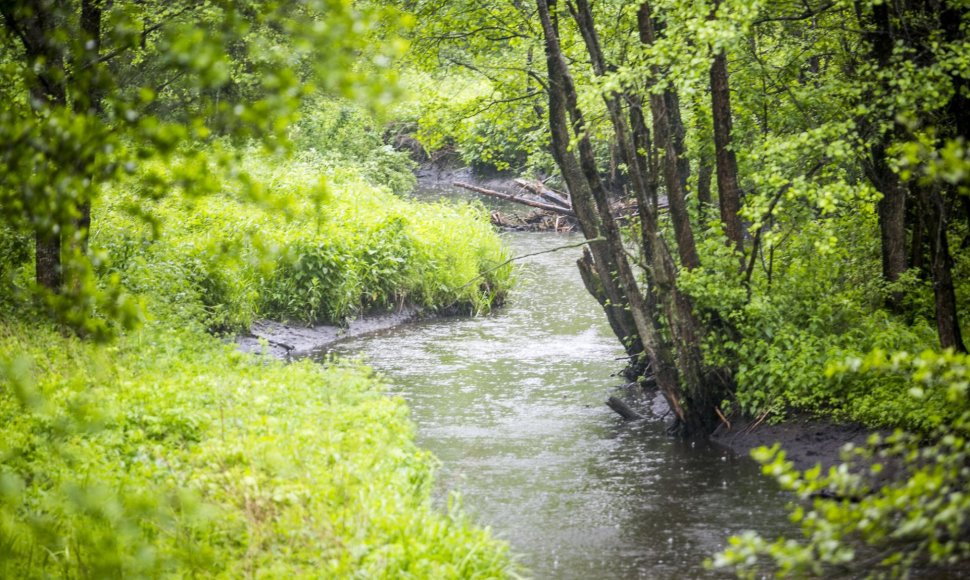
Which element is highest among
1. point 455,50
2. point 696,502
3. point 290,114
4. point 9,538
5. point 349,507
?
point 455,50

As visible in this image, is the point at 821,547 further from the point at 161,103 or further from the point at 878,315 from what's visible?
the point at 878,315

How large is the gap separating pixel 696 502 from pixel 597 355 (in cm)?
759

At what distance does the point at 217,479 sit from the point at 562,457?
20.1 ft

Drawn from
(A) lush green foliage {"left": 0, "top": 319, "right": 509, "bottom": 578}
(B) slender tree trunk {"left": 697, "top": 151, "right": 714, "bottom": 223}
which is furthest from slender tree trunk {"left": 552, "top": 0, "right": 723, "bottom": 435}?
(A) lush green foliage {"left": 0, "top": 319, "right": 509, "bottom": 578}

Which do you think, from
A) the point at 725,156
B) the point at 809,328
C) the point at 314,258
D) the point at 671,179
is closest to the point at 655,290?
the point at 671,179

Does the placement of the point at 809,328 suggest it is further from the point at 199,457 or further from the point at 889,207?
the point at 199,457

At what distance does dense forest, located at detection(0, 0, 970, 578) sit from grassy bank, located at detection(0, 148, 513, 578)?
0.04 m

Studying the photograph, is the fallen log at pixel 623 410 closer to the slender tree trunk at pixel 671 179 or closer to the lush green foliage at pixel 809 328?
the lush green foliage at pixel 809 328

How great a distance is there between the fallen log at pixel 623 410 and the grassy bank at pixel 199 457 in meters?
4.97

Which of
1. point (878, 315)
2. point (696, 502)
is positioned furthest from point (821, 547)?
point (878, 315)

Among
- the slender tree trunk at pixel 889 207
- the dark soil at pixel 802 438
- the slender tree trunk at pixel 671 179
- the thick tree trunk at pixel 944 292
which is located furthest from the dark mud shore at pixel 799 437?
the slender tree trunk at pixel 671 179

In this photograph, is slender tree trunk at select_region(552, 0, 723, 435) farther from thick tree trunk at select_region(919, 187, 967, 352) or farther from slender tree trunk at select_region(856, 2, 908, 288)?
thick tree trunk at select_region(919, 187, 967, 352)

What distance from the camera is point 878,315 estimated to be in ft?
42.6

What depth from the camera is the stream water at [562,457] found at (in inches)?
399
